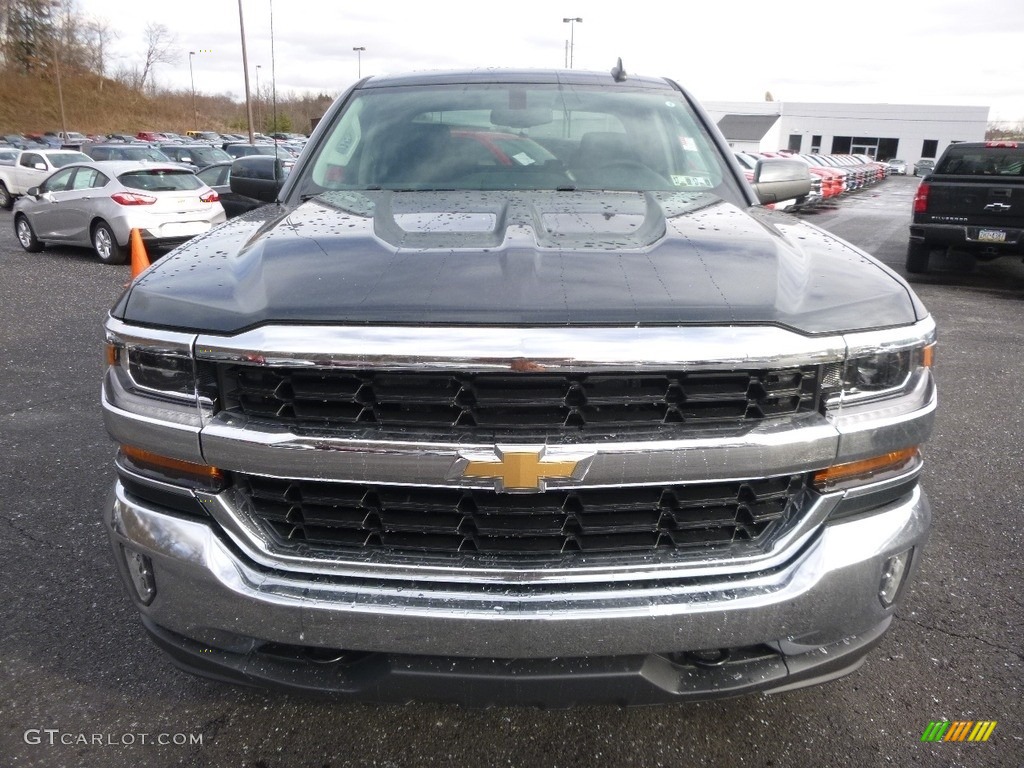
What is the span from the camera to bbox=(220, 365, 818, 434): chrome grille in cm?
180

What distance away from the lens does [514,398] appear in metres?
1.79

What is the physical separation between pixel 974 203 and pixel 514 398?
10.9 meters

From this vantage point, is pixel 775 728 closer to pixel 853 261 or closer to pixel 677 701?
pixel 677 701

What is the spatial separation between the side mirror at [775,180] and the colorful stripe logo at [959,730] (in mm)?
2129

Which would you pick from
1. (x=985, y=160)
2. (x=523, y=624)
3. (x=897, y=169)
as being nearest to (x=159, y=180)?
(x=985, y=160)

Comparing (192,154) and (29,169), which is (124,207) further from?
(192,154)

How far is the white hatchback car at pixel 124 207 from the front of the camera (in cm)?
1213

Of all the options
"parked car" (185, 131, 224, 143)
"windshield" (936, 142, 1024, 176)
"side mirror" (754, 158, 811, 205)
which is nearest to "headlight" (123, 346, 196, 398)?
"side mirror" (754, 158, 811, 205)

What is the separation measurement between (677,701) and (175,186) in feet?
41.2

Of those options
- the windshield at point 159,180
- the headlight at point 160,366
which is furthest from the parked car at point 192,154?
the headlight at point 160,366

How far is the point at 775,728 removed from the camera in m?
2.46

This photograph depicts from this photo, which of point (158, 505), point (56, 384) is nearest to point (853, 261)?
point (158, 505)

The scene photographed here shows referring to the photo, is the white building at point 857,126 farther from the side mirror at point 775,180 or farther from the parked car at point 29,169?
the side mirror at point 775,180

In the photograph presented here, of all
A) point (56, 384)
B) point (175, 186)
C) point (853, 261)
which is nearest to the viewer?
point (853, 261)
